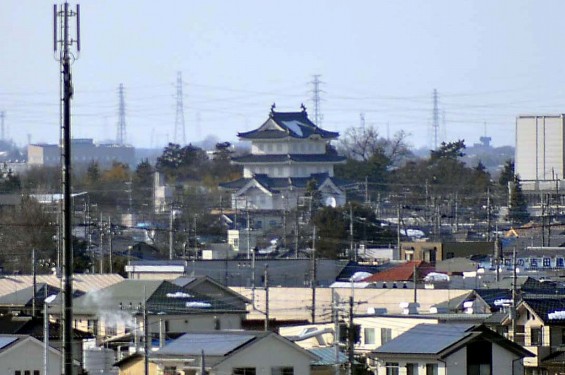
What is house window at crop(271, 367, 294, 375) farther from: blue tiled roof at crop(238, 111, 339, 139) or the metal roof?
blue tiled roof at crop(238, 111, 339, 139)

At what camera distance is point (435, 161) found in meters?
79.4

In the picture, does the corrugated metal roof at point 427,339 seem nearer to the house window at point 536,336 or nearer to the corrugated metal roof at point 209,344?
the house window at point 536,336

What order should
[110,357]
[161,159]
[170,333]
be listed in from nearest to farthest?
[110,357]
[170,333]
[161,159]

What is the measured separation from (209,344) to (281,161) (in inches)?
2030

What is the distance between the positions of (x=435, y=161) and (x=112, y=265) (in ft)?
117

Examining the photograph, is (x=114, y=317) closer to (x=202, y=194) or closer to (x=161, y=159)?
(x=202, y=194)

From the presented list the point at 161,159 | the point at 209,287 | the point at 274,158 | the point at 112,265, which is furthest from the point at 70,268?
the point at 161,159

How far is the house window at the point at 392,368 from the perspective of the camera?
79.4ft

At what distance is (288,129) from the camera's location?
248 feet

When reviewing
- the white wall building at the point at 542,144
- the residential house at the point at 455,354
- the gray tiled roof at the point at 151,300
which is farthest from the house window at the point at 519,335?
the white wall building at the point at 542,144

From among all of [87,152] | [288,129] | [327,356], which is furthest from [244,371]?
[87,152]

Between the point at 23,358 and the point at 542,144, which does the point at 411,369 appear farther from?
the point at 542,144

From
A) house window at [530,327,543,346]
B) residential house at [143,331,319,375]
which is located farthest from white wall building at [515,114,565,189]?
residential house at [143,331,319,375]

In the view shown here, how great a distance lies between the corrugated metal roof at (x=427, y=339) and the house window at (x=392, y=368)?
0.16 meters
